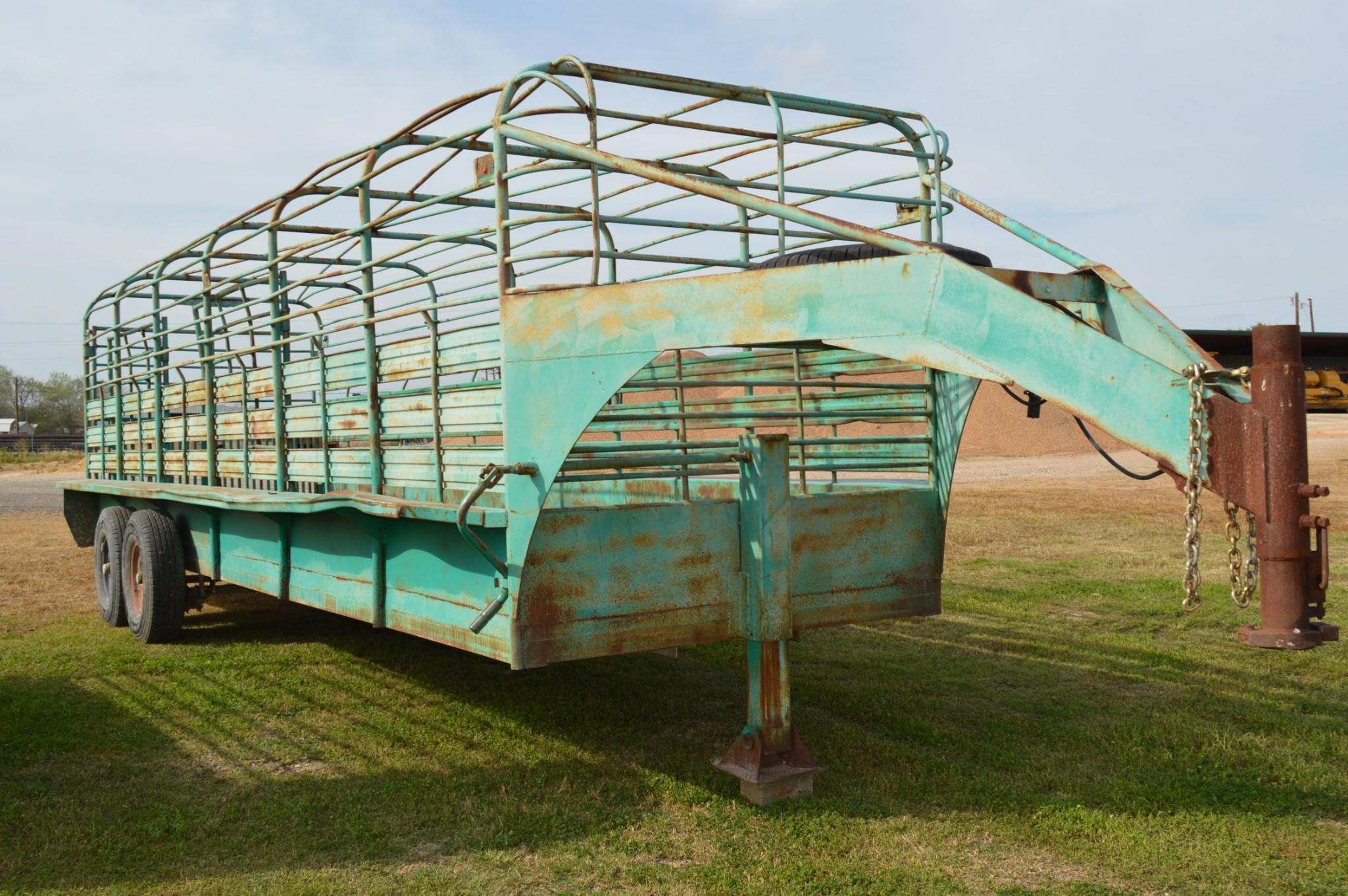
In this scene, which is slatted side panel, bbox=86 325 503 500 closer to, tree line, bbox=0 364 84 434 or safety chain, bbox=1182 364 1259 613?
safety chain, bbox=1182 364 1259 613

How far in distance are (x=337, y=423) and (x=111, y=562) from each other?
3690 millimetres

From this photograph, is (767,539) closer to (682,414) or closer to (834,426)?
(682,414)

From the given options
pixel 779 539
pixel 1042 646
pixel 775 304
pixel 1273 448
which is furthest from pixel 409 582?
pixel 1042 646

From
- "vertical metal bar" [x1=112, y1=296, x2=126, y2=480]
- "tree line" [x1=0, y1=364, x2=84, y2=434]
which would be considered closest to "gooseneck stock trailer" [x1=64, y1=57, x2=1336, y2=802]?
"vertical metal bar" [x1=112, y1=296, x2=126, y2=480]

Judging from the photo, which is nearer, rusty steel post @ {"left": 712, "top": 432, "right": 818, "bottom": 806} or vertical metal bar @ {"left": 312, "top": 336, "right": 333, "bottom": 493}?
rusty steel post @ {"left": 712, "top": 432, "right": 818, "bottom": 806}

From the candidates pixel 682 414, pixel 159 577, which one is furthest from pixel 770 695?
pixel 159 577

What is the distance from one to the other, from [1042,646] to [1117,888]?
3.55 meters

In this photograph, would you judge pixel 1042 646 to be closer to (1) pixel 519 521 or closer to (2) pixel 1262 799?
(2) pixel 1262 799

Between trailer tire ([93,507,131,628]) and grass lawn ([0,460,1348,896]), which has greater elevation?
trailer tire ([93,507,131,628])

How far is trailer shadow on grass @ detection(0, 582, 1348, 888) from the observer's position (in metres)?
4.13

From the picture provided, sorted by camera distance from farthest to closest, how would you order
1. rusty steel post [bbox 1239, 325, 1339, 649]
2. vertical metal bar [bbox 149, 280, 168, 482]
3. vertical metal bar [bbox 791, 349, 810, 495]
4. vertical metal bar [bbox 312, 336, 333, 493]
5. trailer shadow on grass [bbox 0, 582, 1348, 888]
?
vertical metal bar [bbox 149, 280, 168, 482], vertical metal bar [bbox 312, 336, 333, 493], vertical metal bar [bbox 791, 349, 810, 495], trailer shadow on grass [bbox 0, 582, 1348, 888], rusty steel post [bbox 1239, 325, 1339, 649]

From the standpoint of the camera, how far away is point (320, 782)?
4641 mm

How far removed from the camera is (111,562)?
26.3 ft

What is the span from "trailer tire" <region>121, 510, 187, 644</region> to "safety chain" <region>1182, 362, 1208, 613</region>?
6.40 metres
